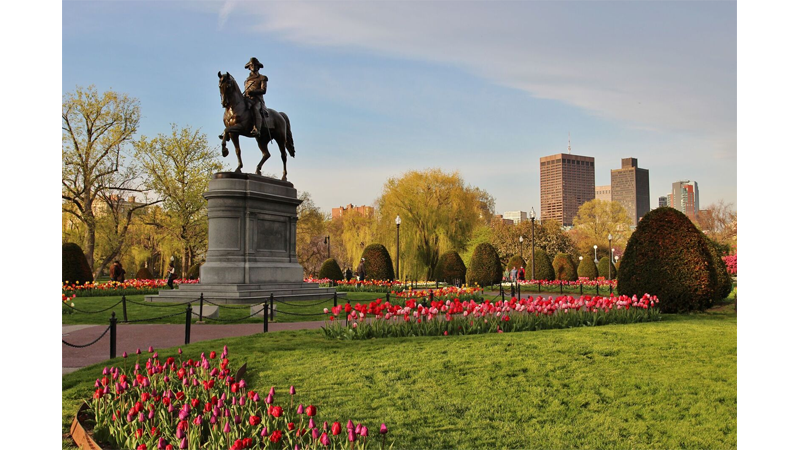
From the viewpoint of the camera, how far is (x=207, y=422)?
16.6 ft

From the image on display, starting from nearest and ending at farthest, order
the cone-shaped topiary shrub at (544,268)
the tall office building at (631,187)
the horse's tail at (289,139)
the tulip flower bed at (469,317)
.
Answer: the tulip flower bed at (469,317) < the horse's tail at (289,139) < the cone-shaped topiary shrub at (544,268) < the tall office building at (631,187)

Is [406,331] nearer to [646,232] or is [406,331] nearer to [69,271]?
[646,232]

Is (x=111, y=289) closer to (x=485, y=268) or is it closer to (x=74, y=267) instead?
(x=74, y=267)

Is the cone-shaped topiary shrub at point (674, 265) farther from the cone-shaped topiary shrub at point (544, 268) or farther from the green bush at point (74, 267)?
the cone-shaped topiary shrub at point (544, 268)

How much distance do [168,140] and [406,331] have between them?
3461 cm

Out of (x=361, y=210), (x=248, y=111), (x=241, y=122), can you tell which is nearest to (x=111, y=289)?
(x=241, y=122)

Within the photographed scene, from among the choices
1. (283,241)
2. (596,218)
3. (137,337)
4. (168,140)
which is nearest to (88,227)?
(168,140)

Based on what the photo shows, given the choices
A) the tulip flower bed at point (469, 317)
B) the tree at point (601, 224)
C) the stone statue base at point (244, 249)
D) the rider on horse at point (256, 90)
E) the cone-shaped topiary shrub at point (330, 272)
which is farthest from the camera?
the tree at point (601, 224)

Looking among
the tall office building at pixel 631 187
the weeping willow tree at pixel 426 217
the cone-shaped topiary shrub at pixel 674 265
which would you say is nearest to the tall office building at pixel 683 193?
the weeping willow tree at pixel 426 217

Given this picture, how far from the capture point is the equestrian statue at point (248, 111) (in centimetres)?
1816

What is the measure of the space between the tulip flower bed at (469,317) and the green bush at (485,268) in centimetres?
1909

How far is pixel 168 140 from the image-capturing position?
4019 cm

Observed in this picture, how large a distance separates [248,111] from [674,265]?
1326 centimetres

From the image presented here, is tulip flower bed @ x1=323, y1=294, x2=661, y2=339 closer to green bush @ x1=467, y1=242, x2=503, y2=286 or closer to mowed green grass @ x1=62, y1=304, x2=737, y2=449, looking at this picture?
mowed green grass @ x1=62, y1=304, x2=737, y2=449
